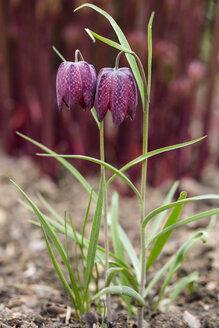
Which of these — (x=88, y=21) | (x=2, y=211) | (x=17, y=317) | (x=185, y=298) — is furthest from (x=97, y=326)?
(x=88, y=21)

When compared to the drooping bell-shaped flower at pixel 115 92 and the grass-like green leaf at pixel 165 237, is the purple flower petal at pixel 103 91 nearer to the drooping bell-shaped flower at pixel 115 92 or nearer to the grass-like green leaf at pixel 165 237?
the drooping bell-shaped flower at pixel 115 92

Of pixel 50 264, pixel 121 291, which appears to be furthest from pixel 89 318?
pixel 50 264

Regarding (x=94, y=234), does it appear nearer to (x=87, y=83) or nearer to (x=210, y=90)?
(x=87, y=83)

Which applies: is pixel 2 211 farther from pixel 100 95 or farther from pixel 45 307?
pixel 100 95

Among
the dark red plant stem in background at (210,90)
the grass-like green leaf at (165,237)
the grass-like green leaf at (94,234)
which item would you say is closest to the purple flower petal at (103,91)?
the grass-like green leaf at (94,234)

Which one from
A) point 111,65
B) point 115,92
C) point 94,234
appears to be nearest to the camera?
point 115,92

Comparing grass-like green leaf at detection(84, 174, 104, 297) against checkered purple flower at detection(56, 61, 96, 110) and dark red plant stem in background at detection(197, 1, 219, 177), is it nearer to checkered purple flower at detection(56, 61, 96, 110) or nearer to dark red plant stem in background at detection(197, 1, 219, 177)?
checkered purple flower at detection(56, 61, 96, 110)
